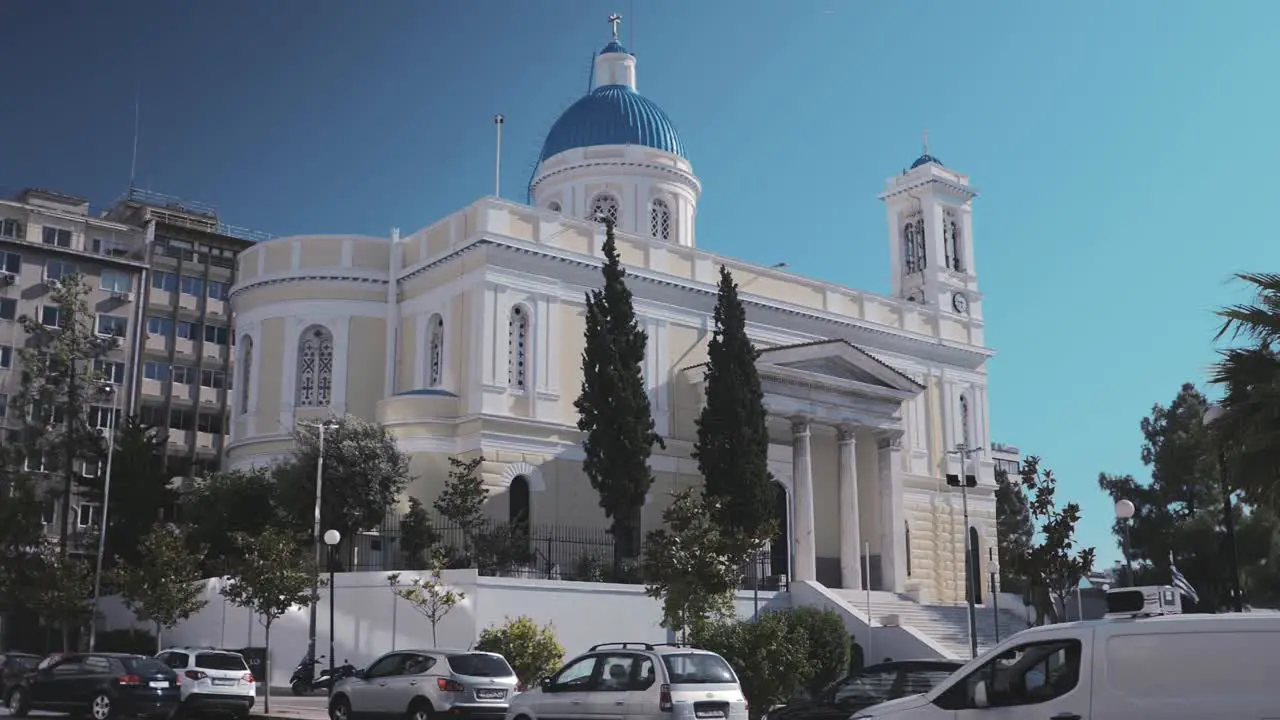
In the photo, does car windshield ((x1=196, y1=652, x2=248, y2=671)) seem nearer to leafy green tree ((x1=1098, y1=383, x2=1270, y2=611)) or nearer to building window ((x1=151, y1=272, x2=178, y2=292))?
leafy green tree ((x1=1098, y1=383, x2=1270, y2=611))

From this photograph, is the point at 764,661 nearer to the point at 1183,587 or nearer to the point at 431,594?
the point at 431,594

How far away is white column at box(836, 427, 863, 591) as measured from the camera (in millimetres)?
43344

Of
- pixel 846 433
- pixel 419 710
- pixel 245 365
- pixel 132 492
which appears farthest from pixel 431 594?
pixel 846 433

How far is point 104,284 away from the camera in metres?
61.0

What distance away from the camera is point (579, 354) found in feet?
136

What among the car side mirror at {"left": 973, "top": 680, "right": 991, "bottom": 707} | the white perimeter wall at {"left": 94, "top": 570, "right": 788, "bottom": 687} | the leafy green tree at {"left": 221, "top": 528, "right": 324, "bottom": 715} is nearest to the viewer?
the car side mirror at {"left": 973, "top": 680, "right": 991, "bottom": 707}

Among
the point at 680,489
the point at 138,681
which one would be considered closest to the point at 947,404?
the point at 680,489

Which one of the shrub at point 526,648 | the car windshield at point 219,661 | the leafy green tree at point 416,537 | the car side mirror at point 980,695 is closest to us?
the car side mirror at point 980,695

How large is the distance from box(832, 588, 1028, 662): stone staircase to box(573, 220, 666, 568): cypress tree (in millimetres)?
7993

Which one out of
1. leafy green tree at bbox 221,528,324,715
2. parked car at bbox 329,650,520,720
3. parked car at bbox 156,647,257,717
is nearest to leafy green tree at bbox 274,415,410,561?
leafy green tree at bbox 221,528,324,715

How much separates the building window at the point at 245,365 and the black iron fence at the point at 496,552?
32.5 ft

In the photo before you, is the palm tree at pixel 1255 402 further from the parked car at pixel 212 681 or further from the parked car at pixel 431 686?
the parked car at pixel 212 681

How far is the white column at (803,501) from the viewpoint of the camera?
4124 centimetres

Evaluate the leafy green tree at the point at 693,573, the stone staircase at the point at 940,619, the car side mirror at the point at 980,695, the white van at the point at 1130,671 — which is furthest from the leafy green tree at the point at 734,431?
the car side mirror at the point at 980,695
